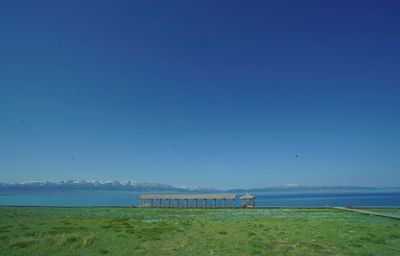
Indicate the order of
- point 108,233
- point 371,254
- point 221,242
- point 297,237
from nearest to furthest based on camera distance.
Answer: point 371,254 → point 221,242 → point 297,237 → point 108,233

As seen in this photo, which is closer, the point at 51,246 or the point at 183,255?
the point at 183,255

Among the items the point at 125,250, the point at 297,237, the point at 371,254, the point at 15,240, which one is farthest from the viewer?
the point at 297,237

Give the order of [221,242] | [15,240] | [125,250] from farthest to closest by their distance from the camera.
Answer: [221,242] → [15,240] → [125,250]

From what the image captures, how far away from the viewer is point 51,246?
1941 cm

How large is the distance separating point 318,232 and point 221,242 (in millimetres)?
10556

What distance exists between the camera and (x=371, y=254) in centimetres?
1759

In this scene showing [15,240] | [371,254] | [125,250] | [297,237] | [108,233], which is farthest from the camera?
[108,233]

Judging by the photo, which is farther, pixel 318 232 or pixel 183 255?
pixel 318 232

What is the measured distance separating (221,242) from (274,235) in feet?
20.0

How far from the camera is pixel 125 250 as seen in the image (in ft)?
61.9

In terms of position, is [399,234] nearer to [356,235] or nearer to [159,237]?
[356,235]

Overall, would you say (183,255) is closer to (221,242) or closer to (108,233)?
(221,242)

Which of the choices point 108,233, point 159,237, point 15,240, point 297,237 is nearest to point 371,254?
point 297,237

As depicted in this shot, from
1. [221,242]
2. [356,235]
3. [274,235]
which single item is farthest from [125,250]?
[356,235]
